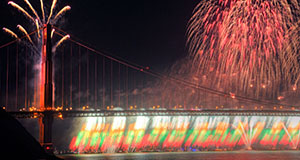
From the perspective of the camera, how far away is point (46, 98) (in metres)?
80.1

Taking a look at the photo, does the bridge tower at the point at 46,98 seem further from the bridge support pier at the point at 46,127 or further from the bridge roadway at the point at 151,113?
the bridge roadway at the point at 151,113

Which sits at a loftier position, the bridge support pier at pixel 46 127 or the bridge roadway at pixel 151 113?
the bridge roadway at pixel 151 113

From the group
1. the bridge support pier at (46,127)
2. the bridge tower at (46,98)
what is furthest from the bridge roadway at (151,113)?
the bridge tower at (46,98)

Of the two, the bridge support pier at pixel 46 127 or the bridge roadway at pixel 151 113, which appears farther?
A: the bridge roadway at pixel 151 113

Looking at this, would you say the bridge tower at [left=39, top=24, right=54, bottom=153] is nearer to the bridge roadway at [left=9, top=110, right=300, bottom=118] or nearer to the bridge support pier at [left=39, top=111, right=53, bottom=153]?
the bridge support pier at [left=39, top=111, right=53, bottom=153]

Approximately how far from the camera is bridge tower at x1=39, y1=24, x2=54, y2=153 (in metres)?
78.9

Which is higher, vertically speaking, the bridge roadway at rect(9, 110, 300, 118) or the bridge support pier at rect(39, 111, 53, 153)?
the bridge roadway at rect(9, 110, 300, 118)

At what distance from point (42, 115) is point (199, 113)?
26642 mm

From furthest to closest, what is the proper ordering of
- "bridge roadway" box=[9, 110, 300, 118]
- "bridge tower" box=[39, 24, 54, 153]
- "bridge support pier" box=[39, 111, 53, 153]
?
"bridge roadway" box=[9, 110, 300, 118] → "bridge tower" box=[39, 24, 54, 153] → "bridge support pier" box=[39, 111, 53, 153]

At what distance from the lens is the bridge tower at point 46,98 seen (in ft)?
259

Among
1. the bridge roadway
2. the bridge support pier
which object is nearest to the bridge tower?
the bridge support pier

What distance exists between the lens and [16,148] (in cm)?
3294

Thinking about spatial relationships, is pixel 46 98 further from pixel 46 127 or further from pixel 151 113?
pixel 151 113

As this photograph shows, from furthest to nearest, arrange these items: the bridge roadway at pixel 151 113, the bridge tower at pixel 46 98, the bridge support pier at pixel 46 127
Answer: the bridge roadway at pixel 151 113, the bridge tower at pixel 46 98, the bridge support pier at pixel 46 127
